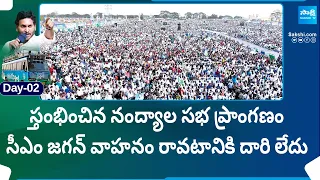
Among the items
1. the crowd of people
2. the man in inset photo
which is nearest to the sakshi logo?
the crowd of people

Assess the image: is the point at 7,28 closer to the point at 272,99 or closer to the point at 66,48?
the point at 66,48

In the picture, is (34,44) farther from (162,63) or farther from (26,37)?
(162,63)

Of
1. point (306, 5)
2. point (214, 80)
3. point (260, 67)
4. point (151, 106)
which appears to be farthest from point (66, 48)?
point (306, 5)

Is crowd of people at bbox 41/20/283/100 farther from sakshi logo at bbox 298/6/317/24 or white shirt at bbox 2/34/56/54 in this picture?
sakshi logo at bbox 298/6/317/24

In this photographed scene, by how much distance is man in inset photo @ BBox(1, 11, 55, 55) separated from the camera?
7.67m

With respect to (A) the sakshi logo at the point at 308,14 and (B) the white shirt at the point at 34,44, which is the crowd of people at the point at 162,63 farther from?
(A) the sakshi logo at the point at 308,14

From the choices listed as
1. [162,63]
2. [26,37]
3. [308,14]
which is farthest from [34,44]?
[308,14]

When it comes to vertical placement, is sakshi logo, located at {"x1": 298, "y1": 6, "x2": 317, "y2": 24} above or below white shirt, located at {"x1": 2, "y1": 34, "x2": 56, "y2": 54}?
above

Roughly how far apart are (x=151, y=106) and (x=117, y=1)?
1.33 m

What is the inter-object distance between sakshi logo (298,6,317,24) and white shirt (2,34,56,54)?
3.05 m

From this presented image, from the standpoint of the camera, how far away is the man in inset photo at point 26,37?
7668 mm

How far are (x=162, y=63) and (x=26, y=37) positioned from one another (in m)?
1.67

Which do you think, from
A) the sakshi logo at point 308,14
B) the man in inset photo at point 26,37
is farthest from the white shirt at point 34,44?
the sakshi logo at point 308,14

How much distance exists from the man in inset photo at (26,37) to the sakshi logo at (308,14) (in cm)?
302
